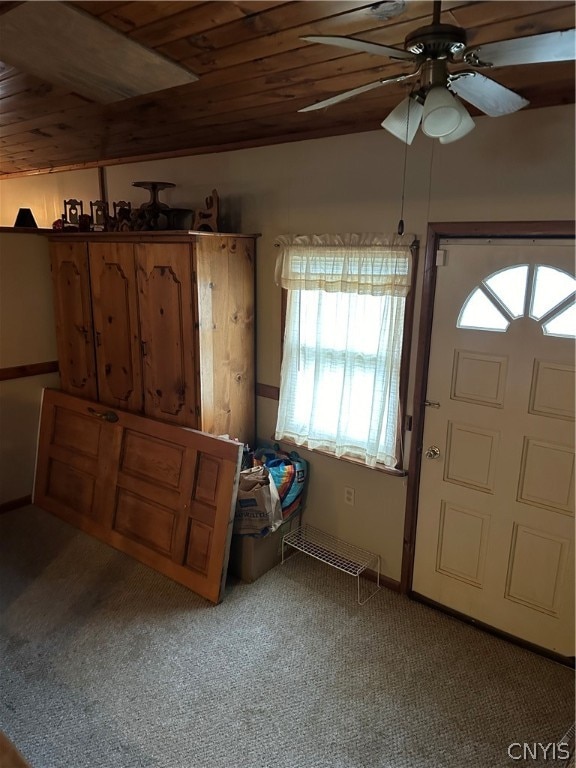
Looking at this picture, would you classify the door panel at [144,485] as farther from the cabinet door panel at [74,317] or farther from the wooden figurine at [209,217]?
the wooden figurine at [209,217]

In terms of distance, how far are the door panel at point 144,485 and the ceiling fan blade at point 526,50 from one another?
210 cm

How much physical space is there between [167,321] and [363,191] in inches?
53.4

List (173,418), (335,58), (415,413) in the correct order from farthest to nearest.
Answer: (173,418), (415,413), (335,58)

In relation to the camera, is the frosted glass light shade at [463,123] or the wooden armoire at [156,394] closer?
the frosted glass light shade at [463,123]

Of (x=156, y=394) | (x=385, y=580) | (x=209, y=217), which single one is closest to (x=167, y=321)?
(x=156, y=394)

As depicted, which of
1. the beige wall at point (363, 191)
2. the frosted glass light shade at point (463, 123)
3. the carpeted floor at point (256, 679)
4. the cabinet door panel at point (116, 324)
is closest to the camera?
the frosted glass light shade at point (463, 123)

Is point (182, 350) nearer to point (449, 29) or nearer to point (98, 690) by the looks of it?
point (98, 690)

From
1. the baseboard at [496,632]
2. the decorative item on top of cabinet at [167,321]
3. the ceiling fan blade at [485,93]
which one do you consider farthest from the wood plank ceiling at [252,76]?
the baseboard at [496,632]

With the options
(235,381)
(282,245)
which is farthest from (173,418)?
(282,245)

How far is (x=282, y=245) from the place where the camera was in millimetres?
2967

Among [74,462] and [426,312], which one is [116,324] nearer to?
[74,462]

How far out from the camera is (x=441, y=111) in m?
1.25

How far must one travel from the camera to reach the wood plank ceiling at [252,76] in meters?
1.50

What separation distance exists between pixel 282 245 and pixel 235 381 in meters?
0.89
